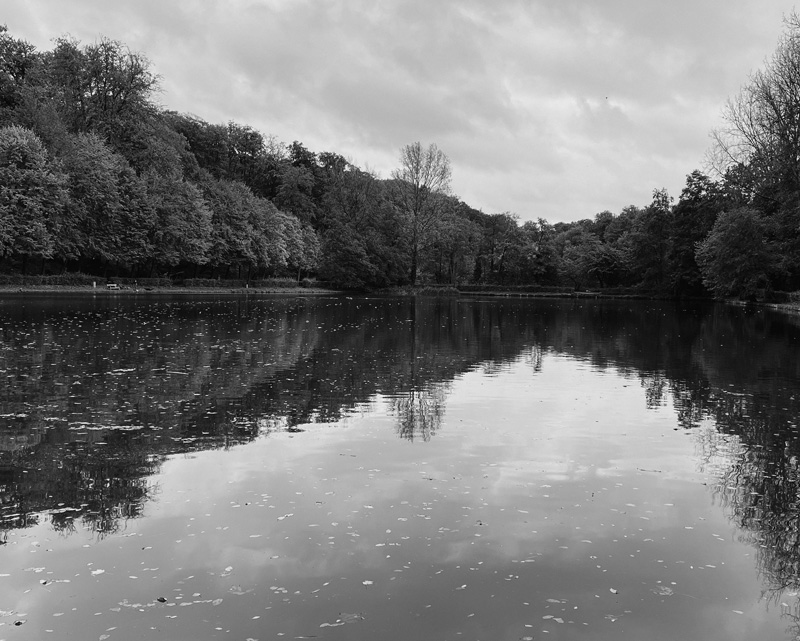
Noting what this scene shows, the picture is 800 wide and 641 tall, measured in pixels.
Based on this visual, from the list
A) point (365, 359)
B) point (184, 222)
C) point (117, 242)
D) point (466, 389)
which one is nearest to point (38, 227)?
point (117, 242)

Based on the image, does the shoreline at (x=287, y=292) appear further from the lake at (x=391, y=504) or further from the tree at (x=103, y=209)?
the lake at (x=391, y=504)

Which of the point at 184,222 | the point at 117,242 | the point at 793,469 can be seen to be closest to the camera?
the point at 793,469

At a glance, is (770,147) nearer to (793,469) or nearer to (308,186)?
(793,469)

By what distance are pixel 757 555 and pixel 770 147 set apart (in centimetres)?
4874

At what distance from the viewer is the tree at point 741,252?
6072cm

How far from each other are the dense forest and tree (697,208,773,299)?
0.49 feet

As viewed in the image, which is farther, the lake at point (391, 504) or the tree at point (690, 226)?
the tree at point (690, 226)

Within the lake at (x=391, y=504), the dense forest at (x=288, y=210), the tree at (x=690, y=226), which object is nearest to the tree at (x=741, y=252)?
the dense forest at (x=288, y=210)

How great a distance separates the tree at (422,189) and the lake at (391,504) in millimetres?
73118

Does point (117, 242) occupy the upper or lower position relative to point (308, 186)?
lower

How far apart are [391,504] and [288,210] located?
303ft

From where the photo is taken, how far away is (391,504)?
28.4ft

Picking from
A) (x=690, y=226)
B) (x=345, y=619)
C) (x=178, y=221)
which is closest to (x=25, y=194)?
(x=178, y=221)

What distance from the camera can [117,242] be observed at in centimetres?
6544
